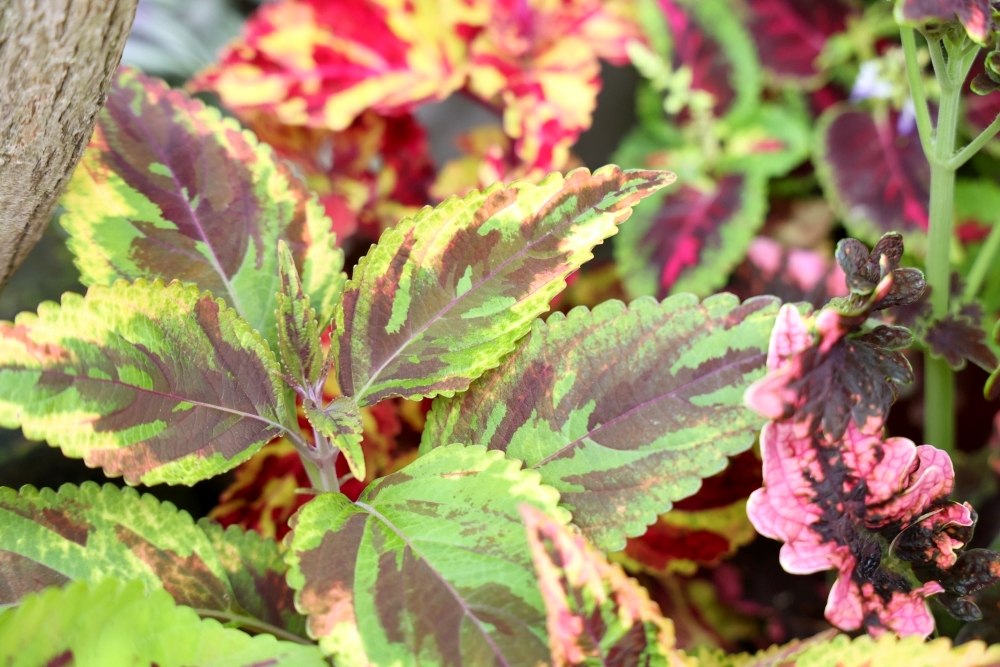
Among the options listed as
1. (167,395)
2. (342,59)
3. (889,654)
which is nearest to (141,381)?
(167,395)

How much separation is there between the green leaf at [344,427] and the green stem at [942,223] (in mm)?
329

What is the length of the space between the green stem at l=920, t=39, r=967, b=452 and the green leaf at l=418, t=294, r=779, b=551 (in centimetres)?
16

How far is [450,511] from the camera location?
0.35 meters

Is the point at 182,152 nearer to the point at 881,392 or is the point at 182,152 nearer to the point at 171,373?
the point at 171,373

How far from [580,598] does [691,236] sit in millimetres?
526

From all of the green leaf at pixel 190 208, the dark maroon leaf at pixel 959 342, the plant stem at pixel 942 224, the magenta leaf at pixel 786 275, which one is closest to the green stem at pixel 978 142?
the plant stem at pixel 942 224

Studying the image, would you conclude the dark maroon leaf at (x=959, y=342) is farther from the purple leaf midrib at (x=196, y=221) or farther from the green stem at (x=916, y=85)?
the purple leaf midrib at (x=196, y=221)

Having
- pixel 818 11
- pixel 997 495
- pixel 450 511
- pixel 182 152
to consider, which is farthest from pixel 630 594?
pixel 818 11

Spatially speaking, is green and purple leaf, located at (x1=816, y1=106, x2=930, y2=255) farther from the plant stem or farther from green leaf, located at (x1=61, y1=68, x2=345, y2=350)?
green leaf, located at (x1=61, y1=68, x2=345, y2=350)

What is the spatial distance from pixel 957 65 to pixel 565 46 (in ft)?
1.37

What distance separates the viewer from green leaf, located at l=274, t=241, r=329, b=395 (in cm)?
36

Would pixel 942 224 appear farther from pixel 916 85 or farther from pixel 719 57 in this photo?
pixel 719 57

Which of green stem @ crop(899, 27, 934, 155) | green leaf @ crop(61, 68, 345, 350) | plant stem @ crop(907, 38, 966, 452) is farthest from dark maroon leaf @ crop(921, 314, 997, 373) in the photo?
green leaf @ crop(61, 68, 345, 350)

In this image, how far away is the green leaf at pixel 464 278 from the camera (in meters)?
0.35
